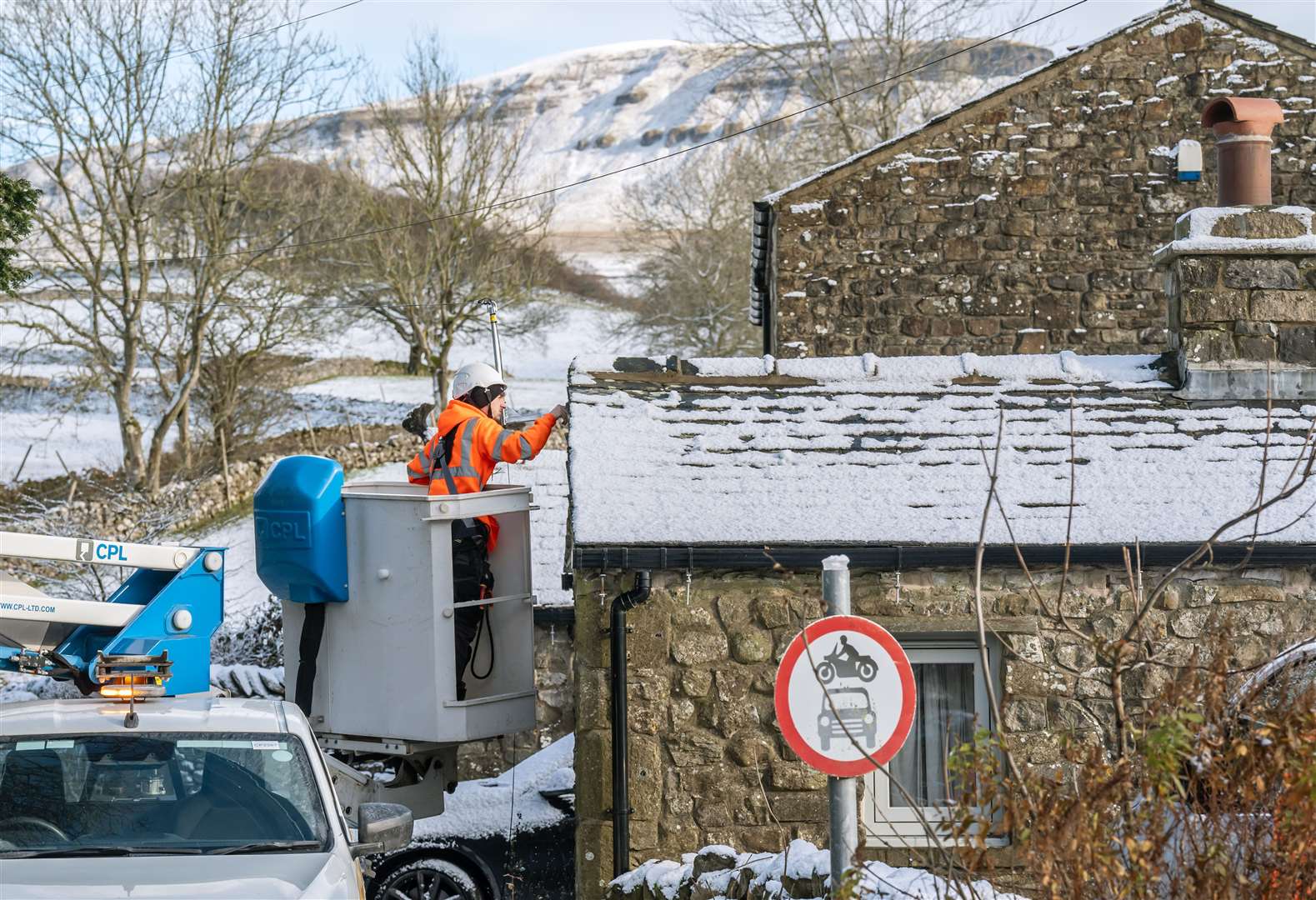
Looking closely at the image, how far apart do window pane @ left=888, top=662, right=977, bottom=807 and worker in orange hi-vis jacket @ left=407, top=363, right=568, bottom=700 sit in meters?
2.56

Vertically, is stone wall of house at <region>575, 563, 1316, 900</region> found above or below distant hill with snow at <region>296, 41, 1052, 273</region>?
below

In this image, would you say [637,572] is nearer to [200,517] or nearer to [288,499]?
[288,499]

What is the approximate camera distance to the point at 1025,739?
24.3ft

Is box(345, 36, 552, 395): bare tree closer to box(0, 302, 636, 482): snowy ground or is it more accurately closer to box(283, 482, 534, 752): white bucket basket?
box(0, 302, 636, 482): snowy ground

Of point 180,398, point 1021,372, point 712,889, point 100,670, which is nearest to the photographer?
point 100,670

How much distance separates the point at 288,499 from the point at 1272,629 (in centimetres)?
547

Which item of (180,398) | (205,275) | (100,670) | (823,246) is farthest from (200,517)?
(100,670)

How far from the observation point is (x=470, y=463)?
8.10m

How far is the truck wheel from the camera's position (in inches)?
287

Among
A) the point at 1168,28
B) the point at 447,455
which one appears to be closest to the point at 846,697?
the point at 447,455

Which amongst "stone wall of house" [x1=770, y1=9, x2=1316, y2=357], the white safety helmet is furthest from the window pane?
"stone wall of house" [x1=770, y1=9, x2=1316, y2=357]

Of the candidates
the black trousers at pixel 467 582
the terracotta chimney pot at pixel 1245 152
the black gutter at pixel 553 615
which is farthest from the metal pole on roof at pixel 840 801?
the black gutter at pixel 553 615

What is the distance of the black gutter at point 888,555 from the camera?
23.6 feet

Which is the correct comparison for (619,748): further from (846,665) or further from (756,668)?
(846,665)
